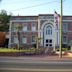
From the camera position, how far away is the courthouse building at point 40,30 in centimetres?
6756

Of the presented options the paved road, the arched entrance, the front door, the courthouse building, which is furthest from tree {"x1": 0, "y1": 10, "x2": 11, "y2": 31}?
the paved road

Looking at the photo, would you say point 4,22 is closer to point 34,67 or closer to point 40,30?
point 40,30

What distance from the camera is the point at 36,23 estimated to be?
68.6 m

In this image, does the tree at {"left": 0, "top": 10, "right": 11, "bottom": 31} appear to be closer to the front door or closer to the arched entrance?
the arched entrance

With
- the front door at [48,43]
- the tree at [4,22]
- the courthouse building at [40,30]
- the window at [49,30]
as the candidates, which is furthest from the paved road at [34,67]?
the tree at [4,22]

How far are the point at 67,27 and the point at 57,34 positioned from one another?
9.68 ft

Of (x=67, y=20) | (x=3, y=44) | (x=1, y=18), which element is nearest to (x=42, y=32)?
(x=67, y=20)

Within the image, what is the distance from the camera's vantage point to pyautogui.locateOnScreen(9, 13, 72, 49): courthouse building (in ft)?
222

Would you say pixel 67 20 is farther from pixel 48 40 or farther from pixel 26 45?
pixel 26 45

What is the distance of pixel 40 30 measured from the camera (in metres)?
68.3

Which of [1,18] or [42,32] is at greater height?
[1,18]

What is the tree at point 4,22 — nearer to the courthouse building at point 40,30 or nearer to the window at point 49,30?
the courthouse building at point 40,30

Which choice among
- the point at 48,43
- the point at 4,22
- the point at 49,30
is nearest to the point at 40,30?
the point at 49,30

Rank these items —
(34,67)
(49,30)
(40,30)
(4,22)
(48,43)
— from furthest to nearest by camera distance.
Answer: (4,22)
(49,30)
(48,43)
(40,30)
(34,67)
